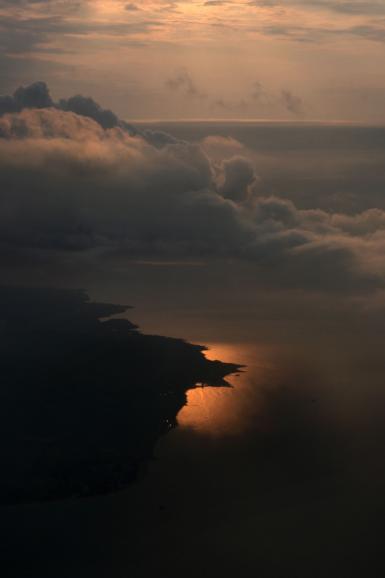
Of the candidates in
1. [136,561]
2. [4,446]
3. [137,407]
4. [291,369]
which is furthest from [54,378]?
[136,561]

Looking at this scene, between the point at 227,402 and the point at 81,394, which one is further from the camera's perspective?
the point at 227,402

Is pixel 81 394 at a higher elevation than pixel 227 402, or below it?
below

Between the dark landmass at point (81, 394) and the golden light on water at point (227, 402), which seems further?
the golden light on water at point (227, 402)

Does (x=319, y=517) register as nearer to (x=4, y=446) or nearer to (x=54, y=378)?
(x=4, y=446)

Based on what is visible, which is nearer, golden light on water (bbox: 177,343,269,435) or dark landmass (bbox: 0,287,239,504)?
dark landmass (bbox: 0,287,239,504)
